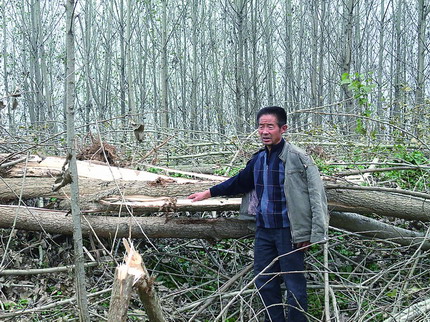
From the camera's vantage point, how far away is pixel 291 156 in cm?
415

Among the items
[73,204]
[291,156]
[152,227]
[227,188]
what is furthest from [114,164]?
[73,204]

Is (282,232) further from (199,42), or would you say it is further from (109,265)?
(199,42)

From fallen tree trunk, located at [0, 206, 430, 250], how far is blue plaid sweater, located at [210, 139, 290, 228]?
0.43 m

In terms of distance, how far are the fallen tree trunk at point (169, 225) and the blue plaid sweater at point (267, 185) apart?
430mm

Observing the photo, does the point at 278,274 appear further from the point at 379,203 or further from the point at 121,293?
the point at 121,293

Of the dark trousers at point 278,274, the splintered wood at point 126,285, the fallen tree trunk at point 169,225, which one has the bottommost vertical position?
the dark trousers at point 278,274

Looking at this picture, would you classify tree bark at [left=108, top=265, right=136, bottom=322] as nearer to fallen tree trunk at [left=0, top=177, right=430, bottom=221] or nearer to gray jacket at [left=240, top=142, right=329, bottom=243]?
gray jacket at [left=240, top=142, right=329, bottom=243]

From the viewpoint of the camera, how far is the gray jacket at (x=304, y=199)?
156 inches

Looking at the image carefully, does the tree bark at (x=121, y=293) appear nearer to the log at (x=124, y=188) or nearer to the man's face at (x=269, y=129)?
the man's face at (x=269, y=129)

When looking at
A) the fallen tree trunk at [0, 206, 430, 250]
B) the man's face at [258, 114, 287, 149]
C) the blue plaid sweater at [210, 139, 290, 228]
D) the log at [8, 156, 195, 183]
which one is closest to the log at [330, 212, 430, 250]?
the fallen tree trunk at [0, 206, 430, 250]

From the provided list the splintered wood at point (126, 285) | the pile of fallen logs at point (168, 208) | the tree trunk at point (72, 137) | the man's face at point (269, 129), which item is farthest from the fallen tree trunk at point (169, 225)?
the splintered wood at point (126, 285)

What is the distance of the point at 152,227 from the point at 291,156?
161 centimetres

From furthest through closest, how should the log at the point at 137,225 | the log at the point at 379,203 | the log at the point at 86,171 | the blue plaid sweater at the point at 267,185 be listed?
the log at the point at 86,171 < the log at the point at 137,225 < the log at the point at 379,203 < the blue plaid sweater at the point at 267,185

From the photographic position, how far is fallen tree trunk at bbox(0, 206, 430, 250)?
4.77 metres
